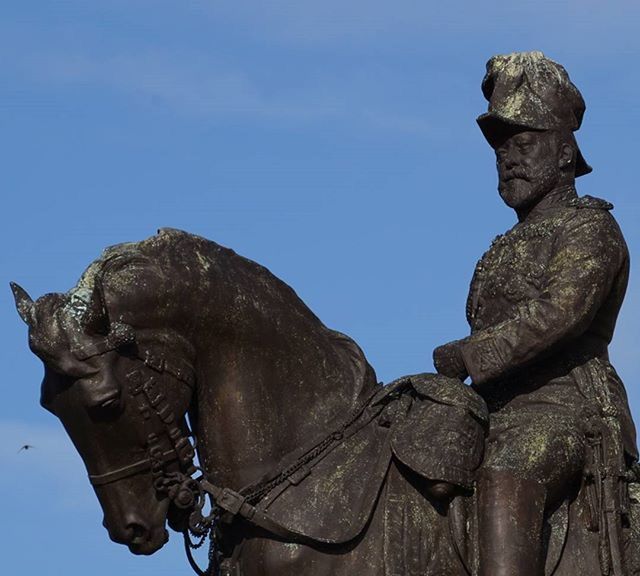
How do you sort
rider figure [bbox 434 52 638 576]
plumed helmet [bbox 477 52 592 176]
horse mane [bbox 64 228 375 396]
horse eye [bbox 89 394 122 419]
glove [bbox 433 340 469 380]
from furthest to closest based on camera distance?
plumed helmet [bbox 477 52 592 176] < glove [bbox 433 340 469 380] < rider figure [bbox 434 52 638 576] < horse mane [bbox 64 228 375 396] < horse eye [bbox 89 394 122 419]

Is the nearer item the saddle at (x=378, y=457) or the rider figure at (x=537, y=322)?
the saddle at (x=378, y=457)

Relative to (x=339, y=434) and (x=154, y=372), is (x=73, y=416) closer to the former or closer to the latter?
(x=154, y=372)

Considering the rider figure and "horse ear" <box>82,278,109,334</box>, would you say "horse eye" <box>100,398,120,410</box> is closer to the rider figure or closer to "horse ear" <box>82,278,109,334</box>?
"horse ear" <box>82,278,109,334</box>

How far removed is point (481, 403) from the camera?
11.4m

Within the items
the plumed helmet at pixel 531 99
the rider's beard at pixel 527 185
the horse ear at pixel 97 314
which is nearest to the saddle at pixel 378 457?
the horse ear at pixel 97 314

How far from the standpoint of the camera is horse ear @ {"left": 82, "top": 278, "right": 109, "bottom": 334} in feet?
35.2

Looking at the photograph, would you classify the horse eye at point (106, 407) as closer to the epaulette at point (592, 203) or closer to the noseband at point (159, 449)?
the noseband at point (159, 449)

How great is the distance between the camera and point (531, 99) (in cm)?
1285

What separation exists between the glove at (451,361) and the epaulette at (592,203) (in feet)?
4.52

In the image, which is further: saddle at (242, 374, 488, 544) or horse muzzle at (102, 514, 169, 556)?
horse muzzle at (102, 514, 169, 556)

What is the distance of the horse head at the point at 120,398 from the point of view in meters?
10.7

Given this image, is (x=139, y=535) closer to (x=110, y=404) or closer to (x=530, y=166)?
(x=110, y=404)

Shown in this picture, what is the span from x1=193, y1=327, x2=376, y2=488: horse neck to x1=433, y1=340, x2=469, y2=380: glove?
1087 mm

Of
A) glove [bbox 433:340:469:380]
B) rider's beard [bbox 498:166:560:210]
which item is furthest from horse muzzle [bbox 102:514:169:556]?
rider's beard [bbox 498:166:560:210]
